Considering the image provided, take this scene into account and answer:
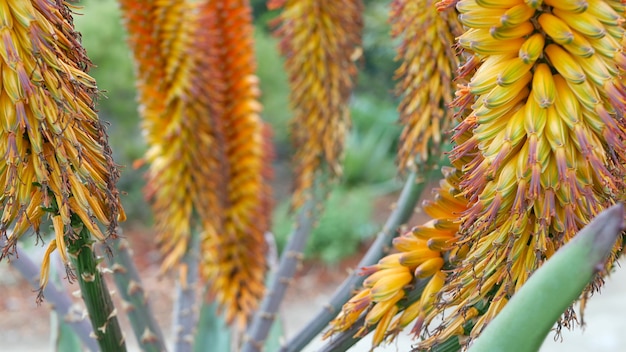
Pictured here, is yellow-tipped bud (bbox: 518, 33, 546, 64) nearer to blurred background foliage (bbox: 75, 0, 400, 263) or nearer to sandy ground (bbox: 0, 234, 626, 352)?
sandy ground (bbox: 0, 234, 626, 352)

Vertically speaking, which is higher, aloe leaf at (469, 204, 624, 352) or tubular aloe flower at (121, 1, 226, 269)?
aloe leaf at (469, 204, 624, 352)

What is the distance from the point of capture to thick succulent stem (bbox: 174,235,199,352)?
1753 mm

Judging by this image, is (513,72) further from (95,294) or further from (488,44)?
(95,294)

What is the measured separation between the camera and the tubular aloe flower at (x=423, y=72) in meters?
1.17

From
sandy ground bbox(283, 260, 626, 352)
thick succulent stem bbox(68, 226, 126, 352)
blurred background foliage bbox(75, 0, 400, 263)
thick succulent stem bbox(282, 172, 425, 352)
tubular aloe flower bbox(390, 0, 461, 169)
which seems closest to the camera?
thick succulent stem bbox(68, 226, 126, 352)

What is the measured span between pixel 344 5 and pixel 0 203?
3.59ft

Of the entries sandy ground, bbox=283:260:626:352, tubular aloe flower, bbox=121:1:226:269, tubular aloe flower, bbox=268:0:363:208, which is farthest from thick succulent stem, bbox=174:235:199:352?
sandy ground, bbox=283:260:626:352

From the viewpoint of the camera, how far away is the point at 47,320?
548 cm

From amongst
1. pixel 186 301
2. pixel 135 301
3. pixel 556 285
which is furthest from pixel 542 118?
pixel 186 301

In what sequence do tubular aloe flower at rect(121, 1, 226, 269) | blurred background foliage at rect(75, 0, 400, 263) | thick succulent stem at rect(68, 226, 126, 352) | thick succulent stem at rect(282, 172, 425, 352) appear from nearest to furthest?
thick succulent stem at rect(68, 226, 126, 352)
thick succulent stem at rect(282, 172, 425, 352)
tubular aloe flower at rect(121, 1, 226, 269)
blurred background foliage at rect(75, 0, 400, 263)

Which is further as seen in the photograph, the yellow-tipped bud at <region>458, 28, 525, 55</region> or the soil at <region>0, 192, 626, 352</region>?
the soil at <region>0, 192, 626, 352</region>

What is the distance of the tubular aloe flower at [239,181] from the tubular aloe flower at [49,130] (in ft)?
3.48

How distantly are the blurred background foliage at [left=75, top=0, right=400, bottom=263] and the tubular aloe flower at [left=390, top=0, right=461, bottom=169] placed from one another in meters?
3.84

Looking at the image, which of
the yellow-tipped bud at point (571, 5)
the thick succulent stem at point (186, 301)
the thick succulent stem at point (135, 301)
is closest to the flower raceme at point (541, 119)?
the yellow-tipped bud at point (571, 5)
